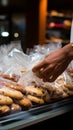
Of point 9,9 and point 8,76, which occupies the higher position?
point 8,76

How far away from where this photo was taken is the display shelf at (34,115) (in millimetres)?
1086

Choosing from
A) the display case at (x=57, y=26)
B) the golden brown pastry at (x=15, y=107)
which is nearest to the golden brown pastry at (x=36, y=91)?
the golden brown pastry at (x=15, y=107)

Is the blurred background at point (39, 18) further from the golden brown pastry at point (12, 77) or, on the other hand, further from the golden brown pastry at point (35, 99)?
the golden brown pastry at point (35, 99)

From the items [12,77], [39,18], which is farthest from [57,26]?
[12,77]

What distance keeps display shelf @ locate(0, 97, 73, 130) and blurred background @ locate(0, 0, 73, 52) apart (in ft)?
11.3

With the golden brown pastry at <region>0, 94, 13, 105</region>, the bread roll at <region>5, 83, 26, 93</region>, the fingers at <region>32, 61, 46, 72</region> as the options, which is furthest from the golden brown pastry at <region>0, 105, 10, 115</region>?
the fingers at <region>32, 61, 46, 72</region>

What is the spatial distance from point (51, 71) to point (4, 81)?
0.78ft

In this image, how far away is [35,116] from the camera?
3.92ft

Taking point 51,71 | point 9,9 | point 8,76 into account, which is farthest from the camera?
point 9,9

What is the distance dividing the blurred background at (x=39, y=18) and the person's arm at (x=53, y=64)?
11.2 feet

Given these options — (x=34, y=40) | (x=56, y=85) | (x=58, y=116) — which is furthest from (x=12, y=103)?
(x=34, y=40)

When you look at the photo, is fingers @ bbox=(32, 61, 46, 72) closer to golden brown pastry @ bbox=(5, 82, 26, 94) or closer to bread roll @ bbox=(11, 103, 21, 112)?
golden brown pastry @ bbox=(5, 82, 26, 94)

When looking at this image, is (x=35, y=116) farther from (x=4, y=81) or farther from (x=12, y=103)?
(x=4, y=81)

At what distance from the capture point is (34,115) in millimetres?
1203
